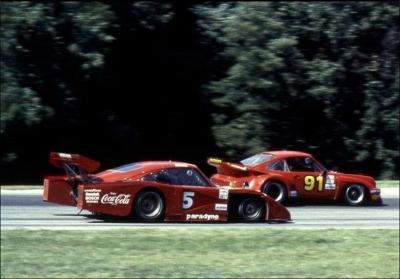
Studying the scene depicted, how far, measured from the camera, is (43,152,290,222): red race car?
4.43 m

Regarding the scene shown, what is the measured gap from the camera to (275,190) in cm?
563

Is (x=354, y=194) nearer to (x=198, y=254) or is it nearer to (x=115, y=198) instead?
(x=115, y=198)

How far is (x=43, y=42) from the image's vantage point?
1120 cm

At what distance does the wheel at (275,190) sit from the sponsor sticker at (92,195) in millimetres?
1245

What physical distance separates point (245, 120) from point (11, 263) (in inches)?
177

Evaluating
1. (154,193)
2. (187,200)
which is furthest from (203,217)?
(154,193)

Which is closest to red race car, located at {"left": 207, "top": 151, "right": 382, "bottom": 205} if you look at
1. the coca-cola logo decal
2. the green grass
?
the coca-cola logo decal

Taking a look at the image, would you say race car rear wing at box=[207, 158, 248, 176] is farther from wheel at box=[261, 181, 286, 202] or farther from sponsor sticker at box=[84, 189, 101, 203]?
sponsor sticker at box=[84, 189, 101, 203]

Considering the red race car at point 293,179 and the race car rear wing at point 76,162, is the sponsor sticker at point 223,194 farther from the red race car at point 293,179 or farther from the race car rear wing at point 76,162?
the race car rear wing at point 76,162

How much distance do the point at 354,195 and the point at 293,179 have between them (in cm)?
49

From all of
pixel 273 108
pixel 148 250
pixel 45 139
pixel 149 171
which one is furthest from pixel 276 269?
pixel 149 171

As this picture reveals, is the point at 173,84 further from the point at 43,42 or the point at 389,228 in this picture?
the point at 389,228

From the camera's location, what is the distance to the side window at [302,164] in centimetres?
508

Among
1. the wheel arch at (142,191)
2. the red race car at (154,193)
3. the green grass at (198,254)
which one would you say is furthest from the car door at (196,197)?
the green grass at (198,254)
